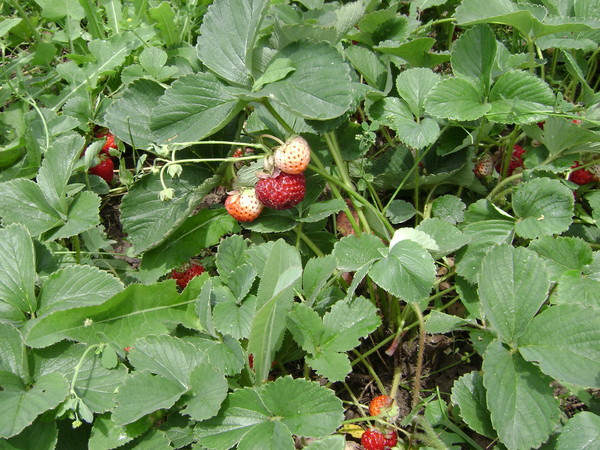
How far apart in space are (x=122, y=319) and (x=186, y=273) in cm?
32

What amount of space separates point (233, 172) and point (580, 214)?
118 cm

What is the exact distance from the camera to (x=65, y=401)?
1325 millimetres

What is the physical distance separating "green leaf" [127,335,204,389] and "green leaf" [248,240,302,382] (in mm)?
152

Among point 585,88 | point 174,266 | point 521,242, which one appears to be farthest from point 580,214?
point 174,266

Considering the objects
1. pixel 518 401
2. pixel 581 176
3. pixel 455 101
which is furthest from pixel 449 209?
pixel 518 401

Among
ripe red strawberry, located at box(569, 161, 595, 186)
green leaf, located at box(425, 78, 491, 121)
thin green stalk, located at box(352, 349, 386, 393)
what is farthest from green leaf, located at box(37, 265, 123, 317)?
ripe red strawberry, located at box(569, 161, 595, 186)

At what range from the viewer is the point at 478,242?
163cm

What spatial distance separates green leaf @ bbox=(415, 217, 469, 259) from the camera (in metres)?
1.54

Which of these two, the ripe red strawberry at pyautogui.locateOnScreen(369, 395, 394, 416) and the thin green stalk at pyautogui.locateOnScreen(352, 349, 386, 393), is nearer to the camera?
the ripe red strawberry at pyautogui.locateOnScreen(369, 395, 394, 416)

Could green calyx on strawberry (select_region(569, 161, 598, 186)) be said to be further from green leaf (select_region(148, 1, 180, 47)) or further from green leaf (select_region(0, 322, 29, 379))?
green leaf (select_region(0, 322, 29, 379))

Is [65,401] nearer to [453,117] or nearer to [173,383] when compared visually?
[173,383]

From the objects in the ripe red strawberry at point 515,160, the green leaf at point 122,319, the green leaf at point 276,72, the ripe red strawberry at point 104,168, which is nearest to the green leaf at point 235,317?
the green leaf at point 122,319

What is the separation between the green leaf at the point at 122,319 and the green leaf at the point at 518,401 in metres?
0.82

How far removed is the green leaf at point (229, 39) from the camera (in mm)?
1513
